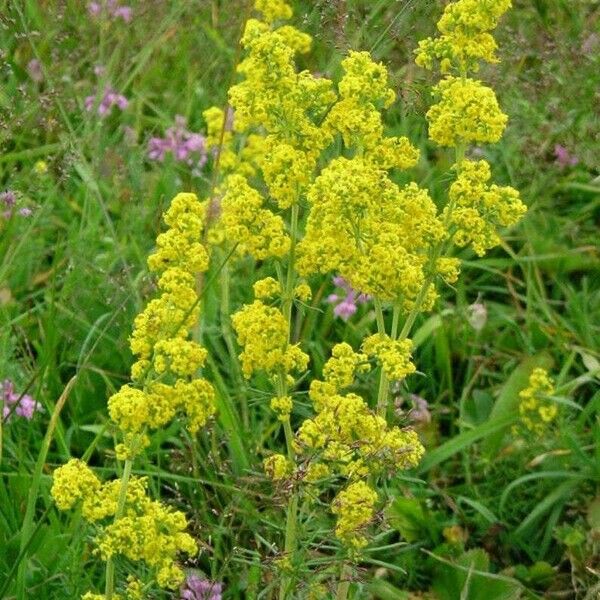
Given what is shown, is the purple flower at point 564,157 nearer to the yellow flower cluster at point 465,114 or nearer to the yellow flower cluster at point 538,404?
the yellow flower cluster at point 538,404

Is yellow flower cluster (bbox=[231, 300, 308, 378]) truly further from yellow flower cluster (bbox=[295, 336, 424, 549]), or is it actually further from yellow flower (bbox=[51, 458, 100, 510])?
yellow flower (bbox=[51, 458, 100, 510])

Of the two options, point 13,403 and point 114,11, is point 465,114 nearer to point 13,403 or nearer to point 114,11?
point 13,403

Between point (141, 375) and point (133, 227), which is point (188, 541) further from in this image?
point (133, 227)

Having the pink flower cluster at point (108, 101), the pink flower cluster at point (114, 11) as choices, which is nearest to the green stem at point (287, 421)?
the pink flower cluster at point (108, 101)

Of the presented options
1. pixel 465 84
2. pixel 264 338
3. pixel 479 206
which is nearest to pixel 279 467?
pixel 264 338

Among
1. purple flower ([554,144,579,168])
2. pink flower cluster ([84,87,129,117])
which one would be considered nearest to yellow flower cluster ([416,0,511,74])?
purple flower ([554,144,579,168])

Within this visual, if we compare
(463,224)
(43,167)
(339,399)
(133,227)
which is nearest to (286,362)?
(339,399)
